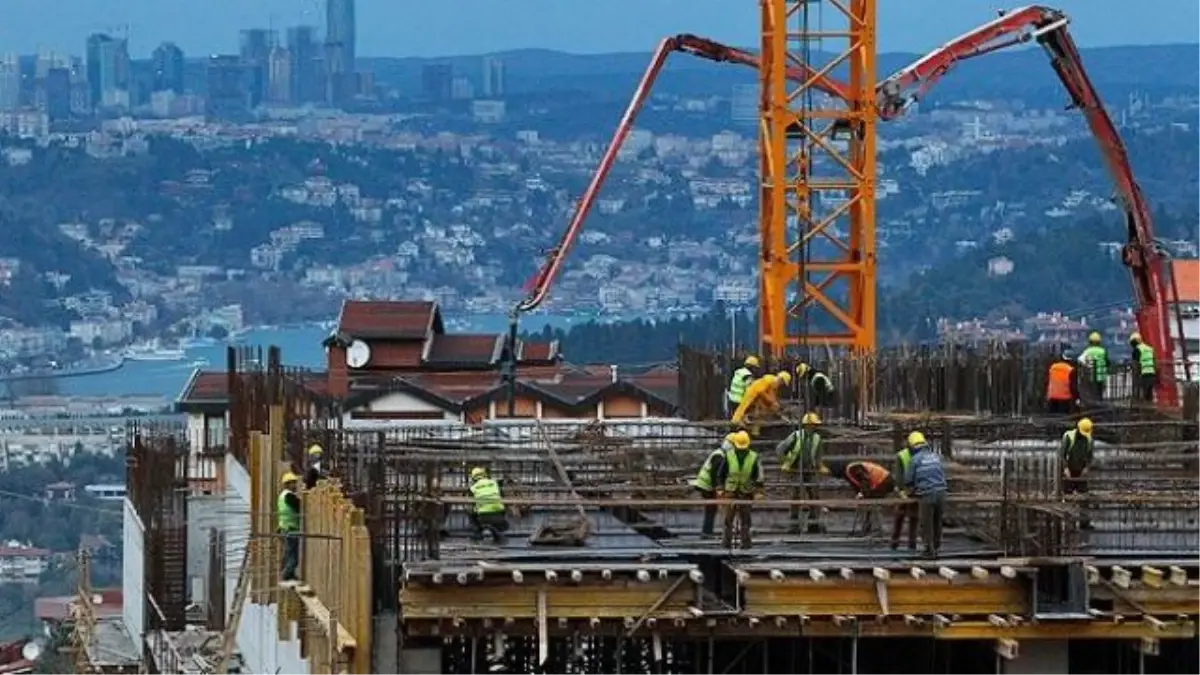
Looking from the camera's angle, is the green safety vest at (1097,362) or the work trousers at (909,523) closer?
Result: the work trousers at (909,523)

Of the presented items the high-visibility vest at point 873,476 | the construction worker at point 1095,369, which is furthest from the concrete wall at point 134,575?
the high-visibility vest at point 873,476

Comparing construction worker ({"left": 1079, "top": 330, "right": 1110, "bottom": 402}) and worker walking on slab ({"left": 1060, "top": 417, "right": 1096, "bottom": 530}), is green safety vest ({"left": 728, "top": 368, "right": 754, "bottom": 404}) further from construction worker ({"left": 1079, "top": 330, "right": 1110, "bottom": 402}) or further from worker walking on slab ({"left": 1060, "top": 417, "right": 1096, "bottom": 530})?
worker walking on slab ({"left": 1060, "top": 417, "right": 1096, "bottom": 530})

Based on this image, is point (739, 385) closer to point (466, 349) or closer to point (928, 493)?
point (928, 493)

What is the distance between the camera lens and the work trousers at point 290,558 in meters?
33.2

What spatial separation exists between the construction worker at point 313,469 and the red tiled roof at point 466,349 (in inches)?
1992

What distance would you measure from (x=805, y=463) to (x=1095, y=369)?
50.5 ft

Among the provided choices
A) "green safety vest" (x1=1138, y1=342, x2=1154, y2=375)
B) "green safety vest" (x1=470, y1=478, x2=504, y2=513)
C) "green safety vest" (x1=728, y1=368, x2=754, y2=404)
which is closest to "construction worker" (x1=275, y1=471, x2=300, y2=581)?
"green safety vest" (x1=470, y1=478, x2=504, y2=513)

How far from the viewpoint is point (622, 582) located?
87.3ft

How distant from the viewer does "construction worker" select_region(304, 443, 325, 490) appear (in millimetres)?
33156

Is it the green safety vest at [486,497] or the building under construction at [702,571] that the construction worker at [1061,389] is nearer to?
the building under construction at [702,571]

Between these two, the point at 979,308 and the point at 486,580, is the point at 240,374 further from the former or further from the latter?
the point at 979,308

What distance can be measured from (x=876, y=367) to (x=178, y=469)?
614 inches

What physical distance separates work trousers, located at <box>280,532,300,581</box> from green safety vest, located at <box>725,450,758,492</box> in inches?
226

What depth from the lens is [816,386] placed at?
44312 millimetres
